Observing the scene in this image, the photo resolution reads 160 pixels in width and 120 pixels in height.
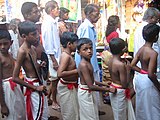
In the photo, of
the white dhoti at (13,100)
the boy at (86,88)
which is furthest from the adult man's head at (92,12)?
the white dhoti at (13,100)

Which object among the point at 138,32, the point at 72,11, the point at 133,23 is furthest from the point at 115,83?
the point at 133,23

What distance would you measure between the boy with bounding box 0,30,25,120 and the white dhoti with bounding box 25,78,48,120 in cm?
19

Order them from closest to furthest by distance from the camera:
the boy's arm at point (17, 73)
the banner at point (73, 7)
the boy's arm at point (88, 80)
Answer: the boy's arm at point (17, 73), the boy's arm at point (88, 80), the banner at point (73, 7)

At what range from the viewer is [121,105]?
3105 mm

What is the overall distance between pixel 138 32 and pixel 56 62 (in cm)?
128

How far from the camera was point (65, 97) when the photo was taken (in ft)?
11.0

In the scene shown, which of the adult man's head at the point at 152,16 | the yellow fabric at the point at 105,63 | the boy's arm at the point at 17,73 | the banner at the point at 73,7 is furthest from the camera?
the banner at the point at 73,7

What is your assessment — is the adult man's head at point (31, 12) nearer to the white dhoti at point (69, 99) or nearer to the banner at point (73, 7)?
the white dhoti at point (69, 99)

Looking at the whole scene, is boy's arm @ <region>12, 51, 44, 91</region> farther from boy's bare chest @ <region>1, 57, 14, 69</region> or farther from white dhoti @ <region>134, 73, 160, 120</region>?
white dhoti @ <region>134, 73, 160, 120</region>

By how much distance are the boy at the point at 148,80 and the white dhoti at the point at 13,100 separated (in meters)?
1.36

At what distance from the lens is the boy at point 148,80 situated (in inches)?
119

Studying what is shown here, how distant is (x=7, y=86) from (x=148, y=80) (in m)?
1.54

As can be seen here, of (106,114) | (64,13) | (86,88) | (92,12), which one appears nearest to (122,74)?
(86,88)

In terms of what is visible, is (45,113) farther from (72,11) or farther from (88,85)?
(72,11)
